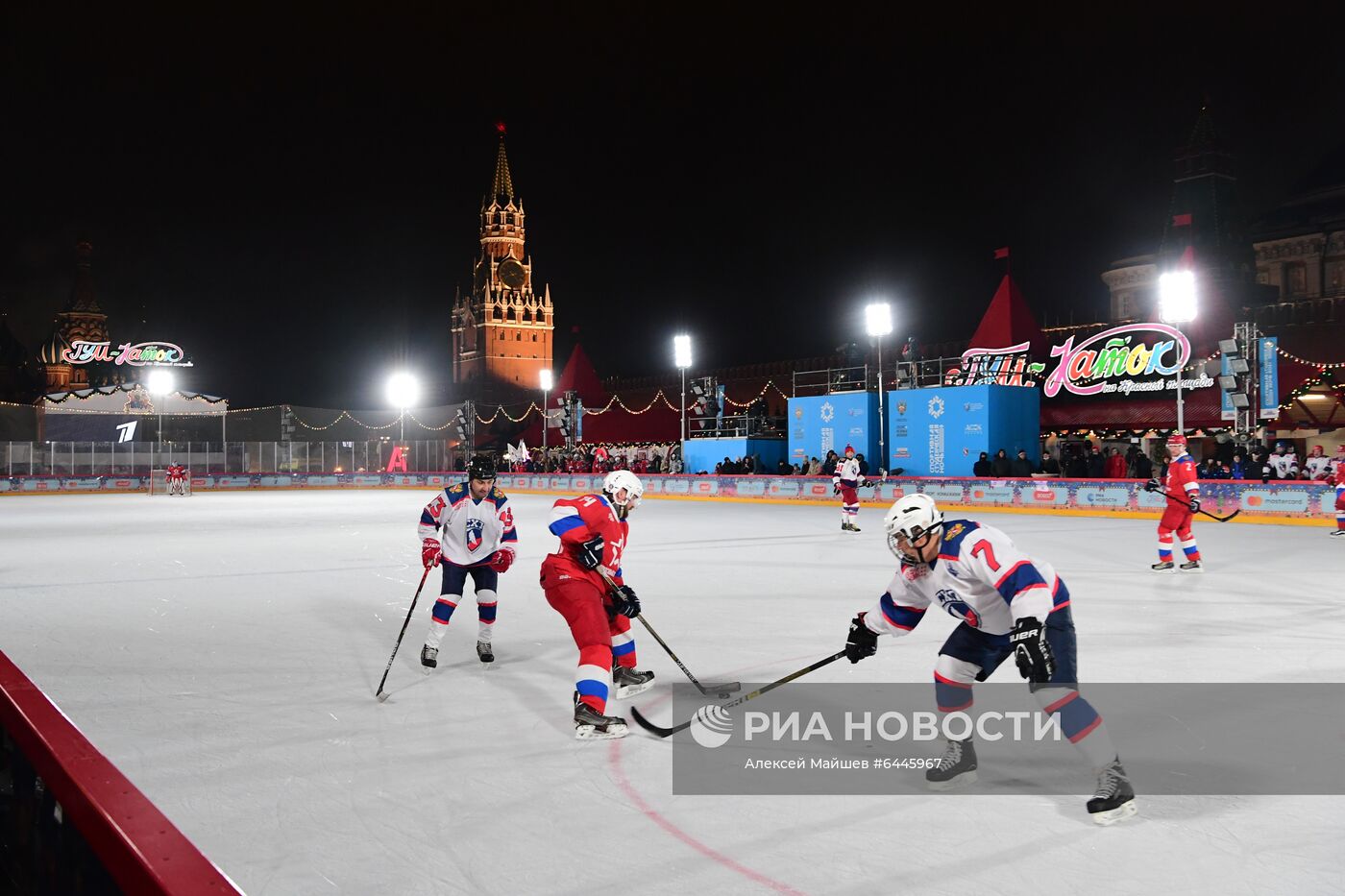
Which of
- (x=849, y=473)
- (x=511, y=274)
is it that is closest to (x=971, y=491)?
(x=849, y=473)

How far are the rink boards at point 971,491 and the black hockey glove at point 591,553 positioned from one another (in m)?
15.7

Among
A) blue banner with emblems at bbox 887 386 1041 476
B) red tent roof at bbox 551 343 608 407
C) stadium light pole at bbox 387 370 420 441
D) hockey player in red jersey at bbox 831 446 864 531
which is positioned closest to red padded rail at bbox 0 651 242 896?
hockey player in red jersey at bbox 831 446 864 531

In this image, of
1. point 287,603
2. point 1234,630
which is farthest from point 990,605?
point 287,603

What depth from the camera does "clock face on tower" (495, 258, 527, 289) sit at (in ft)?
378

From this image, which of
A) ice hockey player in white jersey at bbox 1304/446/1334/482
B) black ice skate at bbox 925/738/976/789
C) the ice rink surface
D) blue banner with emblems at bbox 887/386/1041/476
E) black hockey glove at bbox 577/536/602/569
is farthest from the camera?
blue banner with emblems at bbox 887/386/1041/476

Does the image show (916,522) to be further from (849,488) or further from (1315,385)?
(1315,385)

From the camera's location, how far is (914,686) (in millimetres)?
6184

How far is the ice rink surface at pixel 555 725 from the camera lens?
349cm

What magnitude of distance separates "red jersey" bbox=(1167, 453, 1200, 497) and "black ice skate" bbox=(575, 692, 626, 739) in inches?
348

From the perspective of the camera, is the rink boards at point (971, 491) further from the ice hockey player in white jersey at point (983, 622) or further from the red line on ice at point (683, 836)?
the red line on ice at point (683, 836)

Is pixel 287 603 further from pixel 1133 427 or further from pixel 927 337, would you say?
pixel 927 337

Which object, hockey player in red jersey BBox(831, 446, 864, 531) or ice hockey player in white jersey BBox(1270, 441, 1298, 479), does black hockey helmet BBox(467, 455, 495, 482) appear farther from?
ice hockey player in white jersey BBox(1270, 441, 1298, 479)

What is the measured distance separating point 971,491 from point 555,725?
63.2ft

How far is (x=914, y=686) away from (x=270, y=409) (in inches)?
1795
